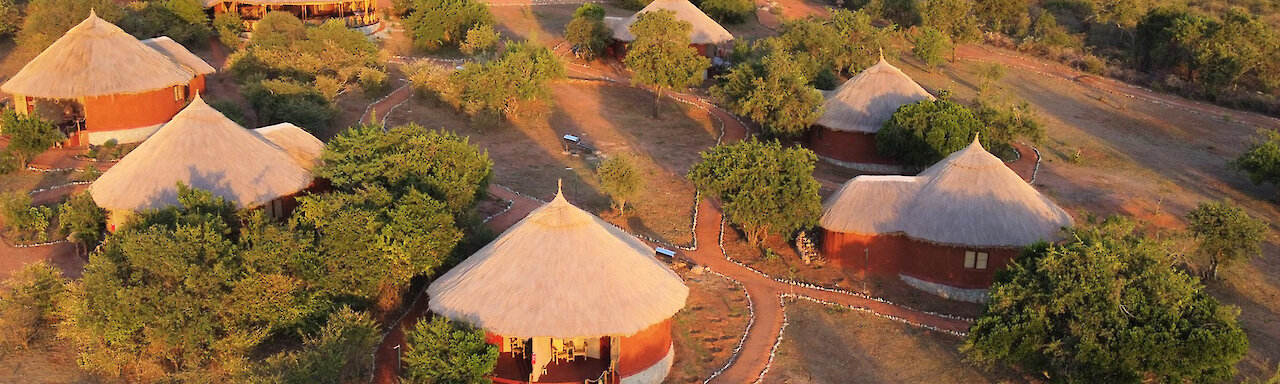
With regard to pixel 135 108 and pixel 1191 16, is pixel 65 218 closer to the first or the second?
pixel 135 108

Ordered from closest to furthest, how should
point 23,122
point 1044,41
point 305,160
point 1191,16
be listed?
point 305,160
point 23,122
point 1191,16
point 1044,41

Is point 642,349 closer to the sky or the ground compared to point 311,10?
closer to the ground

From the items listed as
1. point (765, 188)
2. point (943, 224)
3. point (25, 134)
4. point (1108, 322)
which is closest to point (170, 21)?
point (25, 134)

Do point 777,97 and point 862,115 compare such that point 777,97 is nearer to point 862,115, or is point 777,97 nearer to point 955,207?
point 862,115

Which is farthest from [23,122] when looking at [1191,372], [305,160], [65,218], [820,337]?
[1191,372]

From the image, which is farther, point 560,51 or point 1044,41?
point 1044,41
